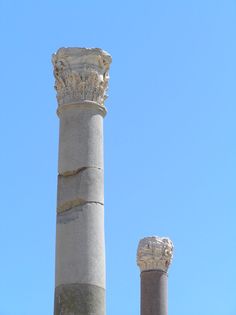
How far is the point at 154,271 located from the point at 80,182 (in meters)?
9.76

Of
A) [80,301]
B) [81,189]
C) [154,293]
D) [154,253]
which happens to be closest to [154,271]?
[154,253]

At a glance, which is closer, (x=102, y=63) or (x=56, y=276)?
(x=56, y=276)

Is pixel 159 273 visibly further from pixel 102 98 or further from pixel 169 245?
pixel 102 98

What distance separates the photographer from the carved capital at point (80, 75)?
15.7 meters

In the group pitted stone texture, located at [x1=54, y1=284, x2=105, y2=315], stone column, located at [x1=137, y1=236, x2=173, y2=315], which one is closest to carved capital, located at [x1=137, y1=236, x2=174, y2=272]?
stone column, located at [x1=137, y1=236, x2=173, y2=315]

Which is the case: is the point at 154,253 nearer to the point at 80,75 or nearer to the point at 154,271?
the point at 154,271

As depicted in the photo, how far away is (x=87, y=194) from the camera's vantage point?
15117mm


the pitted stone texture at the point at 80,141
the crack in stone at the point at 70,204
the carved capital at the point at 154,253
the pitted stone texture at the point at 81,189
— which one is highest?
the carved capital at the point at 154,253

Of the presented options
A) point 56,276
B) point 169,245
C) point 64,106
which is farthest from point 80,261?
point 169,245

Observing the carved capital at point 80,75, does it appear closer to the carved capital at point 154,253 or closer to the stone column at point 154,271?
the stone column at point 154,271

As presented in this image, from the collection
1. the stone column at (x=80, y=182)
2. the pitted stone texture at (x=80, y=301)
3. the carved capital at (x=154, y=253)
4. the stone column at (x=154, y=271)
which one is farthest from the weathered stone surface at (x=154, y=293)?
the pitted stone texture at (x=80, y=301)

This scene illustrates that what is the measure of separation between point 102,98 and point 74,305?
3.61m

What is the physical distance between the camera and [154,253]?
24.7 meters

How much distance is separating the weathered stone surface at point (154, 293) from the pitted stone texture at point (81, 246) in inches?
351
